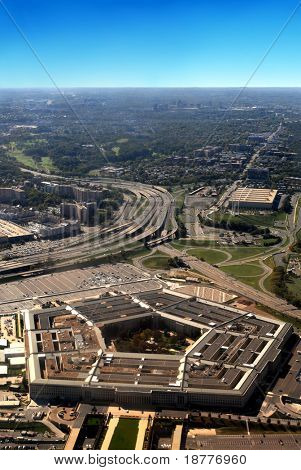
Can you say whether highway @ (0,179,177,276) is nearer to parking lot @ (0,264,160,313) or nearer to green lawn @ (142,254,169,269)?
parking lot @ (0,264,160,313)

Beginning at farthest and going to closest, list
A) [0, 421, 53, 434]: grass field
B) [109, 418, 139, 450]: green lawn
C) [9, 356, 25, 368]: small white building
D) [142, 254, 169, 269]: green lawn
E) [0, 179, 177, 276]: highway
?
[0, 179, 177, 276]: highway
[142, 254, 169, 269]: green lawn
[9, 356, 25, 368]: small white building
[0, 421, 53, 434]: grass field
[109, 418, 139, 450]: green lawn

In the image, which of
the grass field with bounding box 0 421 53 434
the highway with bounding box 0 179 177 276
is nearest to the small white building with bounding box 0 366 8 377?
the grass field with bounding box 0 421 53 434

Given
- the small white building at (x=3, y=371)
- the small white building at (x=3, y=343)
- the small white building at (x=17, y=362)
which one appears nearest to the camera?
the small white building at (x=3, y=371)

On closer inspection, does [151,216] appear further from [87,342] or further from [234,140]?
[234,140]

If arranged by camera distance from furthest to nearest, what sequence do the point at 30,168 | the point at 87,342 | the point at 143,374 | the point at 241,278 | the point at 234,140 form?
the point at 234,140 → the point at 30,168 → the point at 241,278 → the point at 87,342 → the point at 143,374

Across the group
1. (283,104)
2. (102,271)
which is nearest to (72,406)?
(102,271)

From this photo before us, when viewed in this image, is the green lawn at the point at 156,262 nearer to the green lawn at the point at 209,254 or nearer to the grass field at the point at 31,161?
the green lawn at the point at 209,254

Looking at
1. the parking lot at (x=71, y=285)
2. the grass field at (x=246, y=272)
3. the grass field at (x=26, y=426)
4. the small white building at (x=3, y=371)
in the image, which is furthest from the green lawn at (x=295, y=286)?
the grass field at (x=26, y=426)
